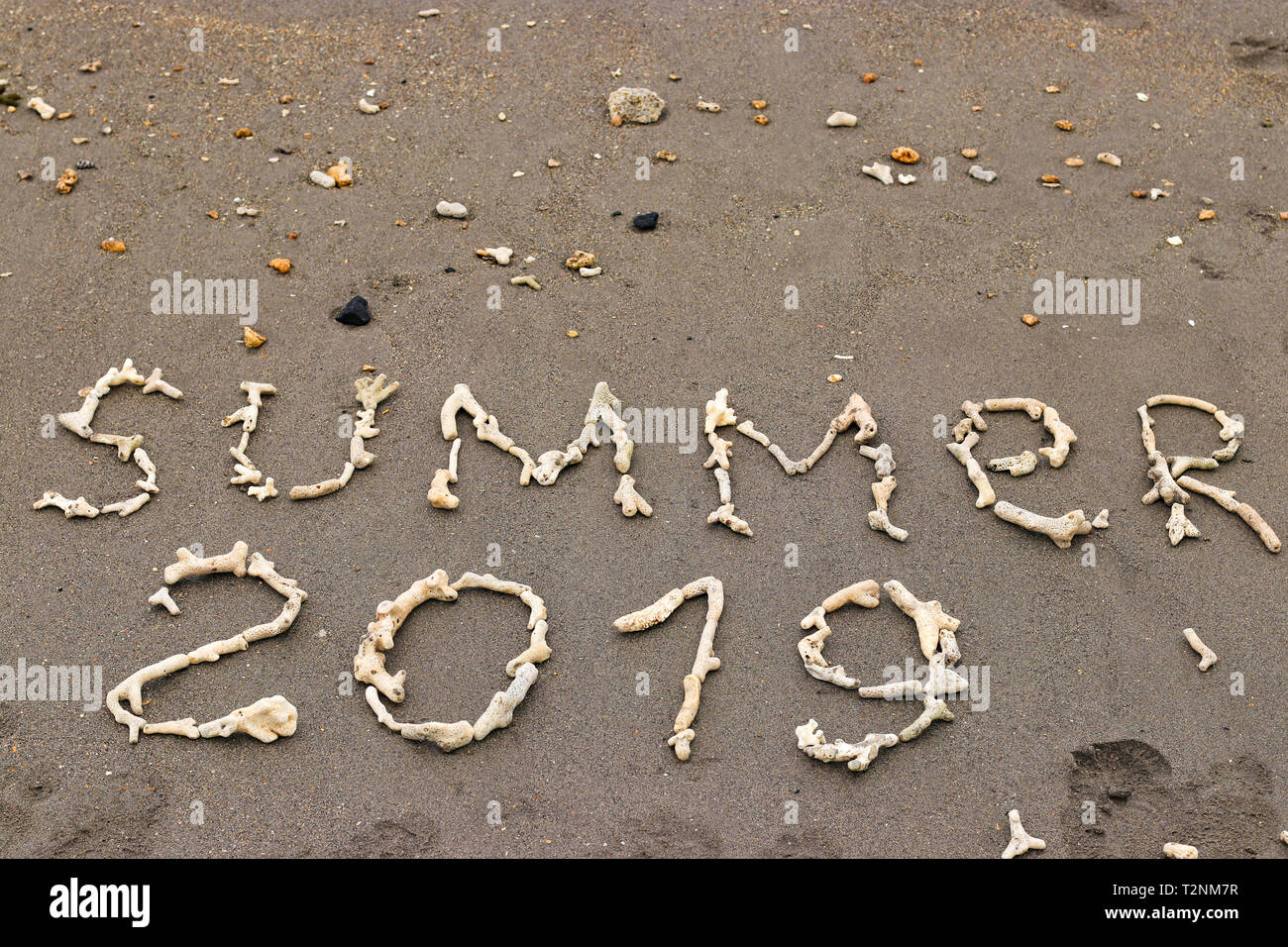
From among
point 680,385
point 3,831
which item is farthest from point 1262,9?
point 3,831

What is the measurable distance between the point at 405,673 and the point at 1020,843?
3.11 m

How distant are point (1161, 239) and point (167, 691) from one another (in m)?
7.66

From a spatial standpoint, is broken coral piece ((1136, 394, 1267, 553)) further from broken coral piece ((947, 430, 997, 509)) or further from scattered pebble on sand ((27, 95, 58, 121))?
scattered pebble on sand ((27, 95, 58, 121))

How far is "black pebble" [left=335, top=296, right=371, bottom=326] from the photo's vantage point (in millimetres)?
7555

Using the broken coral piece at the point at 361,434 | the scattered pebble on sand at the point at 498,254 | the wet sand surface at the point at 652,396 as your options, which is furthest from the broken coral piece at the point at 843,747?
the scattered pebble on sand at the point at 498,254

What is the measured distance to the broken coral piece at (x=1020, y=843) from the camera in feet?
16.0

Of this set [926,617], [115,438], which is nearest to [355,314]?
[115,438]

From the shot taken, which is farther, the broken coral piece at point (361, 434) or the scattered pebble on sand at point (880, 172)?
the scattered pebble on sand at point (880, 172)

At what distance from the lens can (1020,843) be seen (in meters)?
4.91

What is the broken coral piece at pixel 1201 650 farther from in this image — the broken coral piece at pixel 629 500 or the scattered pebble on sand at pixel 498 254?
the scattered pebble on sand at pixel 498 254

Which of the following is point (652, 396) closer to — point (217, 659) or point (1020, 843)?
point (217, 659)

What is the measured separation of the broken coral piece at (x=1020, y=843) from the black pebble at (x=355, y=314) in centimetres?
524

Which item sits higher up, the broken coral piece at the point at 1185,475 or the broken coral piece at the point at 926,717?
the broken coral piece at the point at 1185,475

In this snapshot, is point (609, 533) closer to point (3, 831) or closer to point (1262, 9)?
point (3, 831)
